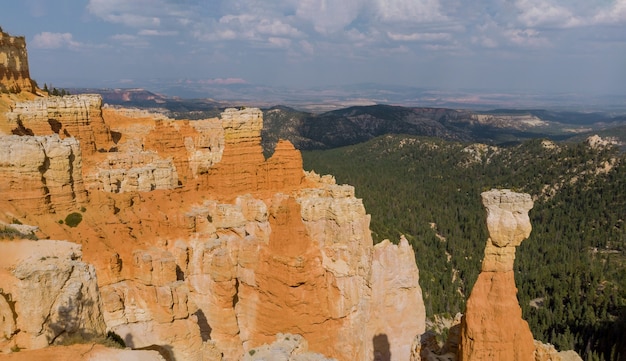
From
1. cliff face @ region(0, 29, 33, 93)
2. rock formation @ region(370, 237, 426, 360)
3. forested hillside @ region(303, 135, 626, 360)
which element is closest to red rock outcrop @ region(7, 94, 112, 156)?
cliff face @ region(0, 29, 33, 93)

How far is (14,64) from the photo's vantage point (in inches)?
1710

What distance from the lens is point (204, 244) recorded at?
28.2 meters

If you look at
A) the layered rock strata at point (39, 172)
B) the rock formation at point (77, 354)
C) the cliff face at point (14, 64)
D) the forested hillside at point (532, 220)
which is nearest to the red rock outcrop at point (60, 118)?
the layered rock strata at point (39, 172)

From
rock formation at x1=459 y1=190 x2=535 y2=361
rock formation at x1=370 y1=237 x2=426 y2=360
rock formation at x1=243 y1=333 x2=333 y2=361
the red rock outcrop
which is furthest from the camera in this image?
the red rock outcrop

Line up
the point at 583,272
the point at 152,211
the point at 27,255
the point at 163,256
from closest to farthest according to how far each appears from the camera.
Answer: the point at 27,255
the point at 163,256
the point at 152,211
the point at 583,272

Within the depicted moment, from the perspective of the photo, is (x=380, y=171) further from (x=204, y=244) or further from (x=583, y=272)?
(x=204, y=244)

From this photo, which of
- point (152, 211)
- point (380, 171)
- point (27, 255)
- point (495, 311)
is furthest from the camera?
point (380, 171)

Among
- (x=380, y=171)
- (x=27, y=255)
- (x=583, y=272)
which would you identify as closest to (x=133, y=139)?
(x=27, y=255)

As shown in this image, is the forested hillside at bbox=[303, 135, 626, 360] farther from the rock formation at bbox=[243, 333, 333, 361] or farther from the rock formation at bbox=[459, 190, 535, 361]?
the rock formation at bbox=[243, 333, 333, 361]

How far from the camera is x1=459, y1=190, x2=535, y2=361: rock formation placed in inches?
677

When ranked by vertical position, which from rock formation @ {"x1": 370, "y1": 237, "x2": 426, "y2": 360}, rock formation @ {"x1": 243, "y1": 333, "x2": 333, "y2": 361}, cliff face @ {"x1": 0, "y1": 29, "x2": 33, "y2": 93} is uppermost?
cliff face @ {"x1": 0, "y1": 29, "x2": 33, "y2": 93}

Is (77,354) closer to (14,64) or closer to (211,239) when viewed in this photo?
(211,239)

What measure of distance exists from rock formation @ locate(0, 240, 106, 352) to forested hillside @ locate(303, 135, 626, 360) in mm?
22096

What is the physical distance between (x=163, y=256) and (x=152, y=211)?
4.41m
